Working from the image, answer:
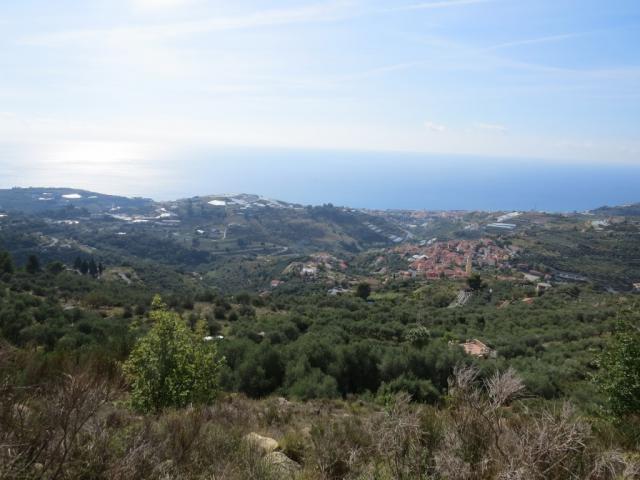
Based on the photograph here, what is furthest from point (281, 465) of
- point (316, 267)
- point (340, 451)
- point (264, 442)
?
point (316, 267)

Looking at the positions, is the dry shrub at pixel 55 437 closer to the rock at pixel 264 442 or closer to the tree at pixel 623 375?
the rock at pixel 264 442

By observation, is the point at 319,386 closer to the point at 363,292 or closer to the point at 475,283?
the point at 363,292

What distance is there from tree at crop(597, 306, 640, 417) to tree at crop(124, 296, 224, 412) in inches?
A: 381

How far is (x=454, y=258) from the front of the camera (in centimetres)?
8150

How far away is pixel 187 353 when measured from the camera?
28.2ft

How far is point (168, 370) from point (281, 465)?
4387 millimetres

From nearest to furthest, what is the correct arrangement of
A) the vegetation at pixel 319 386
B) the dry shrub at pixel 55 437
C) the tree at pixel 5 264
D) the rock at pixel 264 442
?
the dry shrub at pixel 55 437 → the vegetation at pixel 319 386 → the rock at pixel 264 442 → the tree at pixel 5 264

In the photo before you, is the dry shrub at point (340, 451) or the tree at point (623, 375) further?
the tree at point (623, 375)

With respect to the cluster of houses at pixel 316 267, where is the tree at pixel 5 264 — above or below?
above

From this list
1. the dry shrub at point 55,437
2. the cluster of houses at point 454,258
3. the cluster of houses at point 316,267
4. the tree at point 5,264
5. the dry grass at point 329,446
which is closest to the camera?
the dry shrub at point 55,437

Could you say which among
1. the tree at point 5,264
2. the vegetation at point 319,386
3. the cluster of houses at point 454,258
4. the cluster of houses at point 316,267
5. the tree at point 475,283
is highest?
the vegetation at point 319,386

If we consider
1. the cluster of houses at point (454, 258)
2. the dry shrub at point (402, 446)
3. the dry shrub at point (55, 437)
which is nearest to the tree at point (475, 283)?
the cluster of houses at point (454, 258)

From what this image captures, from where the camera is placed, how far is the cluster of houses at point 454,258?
69.1 m

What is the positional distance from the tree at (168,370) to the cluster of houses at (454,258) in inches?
2335
